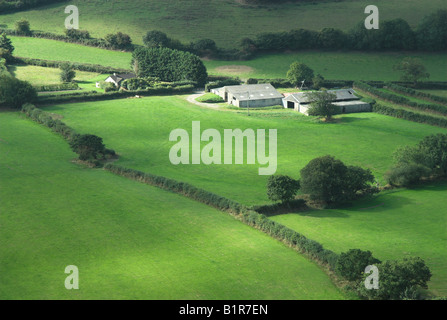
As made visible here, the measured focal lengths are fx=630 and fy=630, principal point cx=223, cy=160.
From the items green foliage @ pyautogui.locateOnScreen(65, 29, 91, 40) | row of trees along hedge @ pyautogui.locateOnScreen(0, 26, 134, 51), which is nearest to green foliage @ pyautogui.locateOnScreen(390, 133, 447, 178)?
row of trees along hedge @ pyautogui.locateOnScreen(0, 26, 134, 51)

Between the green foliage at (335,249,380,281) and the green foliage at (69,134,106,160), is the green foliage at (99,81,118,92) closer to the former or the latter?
the green foliage at (69,134,106,160)

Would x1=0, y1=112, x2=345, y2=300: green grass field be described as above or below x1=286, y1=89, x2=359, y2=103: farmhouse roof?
below

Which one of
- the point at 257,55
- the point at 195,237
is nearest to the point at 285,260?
the point at 195,237

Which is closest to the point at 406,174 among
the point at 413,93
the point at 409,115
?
the point at 409,115

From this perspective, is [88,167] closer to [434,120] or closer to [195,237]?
[195,237]

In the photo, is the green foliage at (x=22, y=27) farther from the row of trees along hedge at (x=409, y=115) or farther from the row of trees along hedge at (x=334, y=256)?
the row of trees along hedge at (x=334, y=256)

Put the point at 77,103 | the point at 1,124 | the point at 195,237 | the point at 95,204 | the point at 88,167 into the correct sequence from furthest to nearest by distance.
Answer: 1. the point at 77,103
2. the point at 1,124
3. the point at 88,167
4. the point at 95,204
5. the point at 195,237
